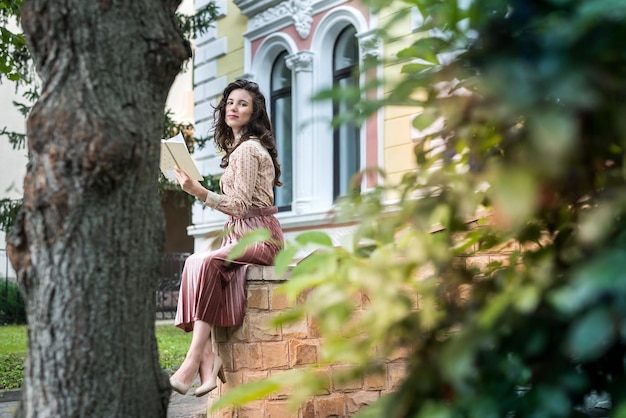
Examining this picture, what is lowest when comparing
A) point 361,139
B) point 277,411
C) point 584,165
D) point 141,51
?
point 277,411

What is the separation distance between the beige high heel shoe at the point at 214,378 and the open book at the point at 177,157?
1.01 metres

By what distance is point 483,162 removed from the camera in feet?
5.36

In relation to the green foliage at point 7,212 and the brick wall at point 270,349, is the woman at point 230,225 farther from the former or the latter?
the green foliage at point 7,212

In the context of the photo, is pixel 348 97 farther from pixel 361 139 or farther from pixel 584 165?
pixel 361 139

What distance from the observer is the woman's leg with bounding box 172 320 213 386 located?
13.9ft

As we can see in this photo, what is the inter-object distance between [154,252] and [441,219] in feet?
3.16

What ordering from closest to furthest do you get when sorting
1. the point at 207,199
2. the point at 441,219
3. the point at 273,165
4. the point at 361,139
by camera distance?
the point at 441,219
the point at 207,199
the point at 273,165
the point at 361,139

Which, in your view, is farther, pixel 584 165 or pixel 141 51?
pixel 141 51

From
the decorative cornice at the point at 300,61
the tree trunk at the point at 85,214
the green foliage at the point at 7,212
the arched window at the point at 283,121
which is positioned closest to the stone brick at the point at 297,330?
the tree trunk at the point at 85,214

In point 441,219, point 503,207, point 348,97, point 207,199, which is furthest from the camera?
point 207,199

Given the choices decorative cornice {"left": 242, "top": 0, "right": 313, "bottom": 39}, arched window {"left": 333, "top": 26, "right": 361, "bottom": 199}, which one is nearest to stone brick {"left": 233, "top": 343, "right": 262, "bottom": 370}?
arched window {"left": 333, "top": 26, "right": 361, "bottom": 199}

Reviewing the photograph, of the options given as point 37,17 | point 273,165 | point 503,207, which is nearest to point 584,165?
point 503,207

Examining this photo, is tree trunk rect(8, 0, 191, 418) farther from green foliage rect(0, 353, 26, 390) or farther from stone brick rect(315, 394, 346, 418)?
green foliage rect(0, 353, 26, 390)

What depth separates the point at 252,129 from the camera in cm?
486
